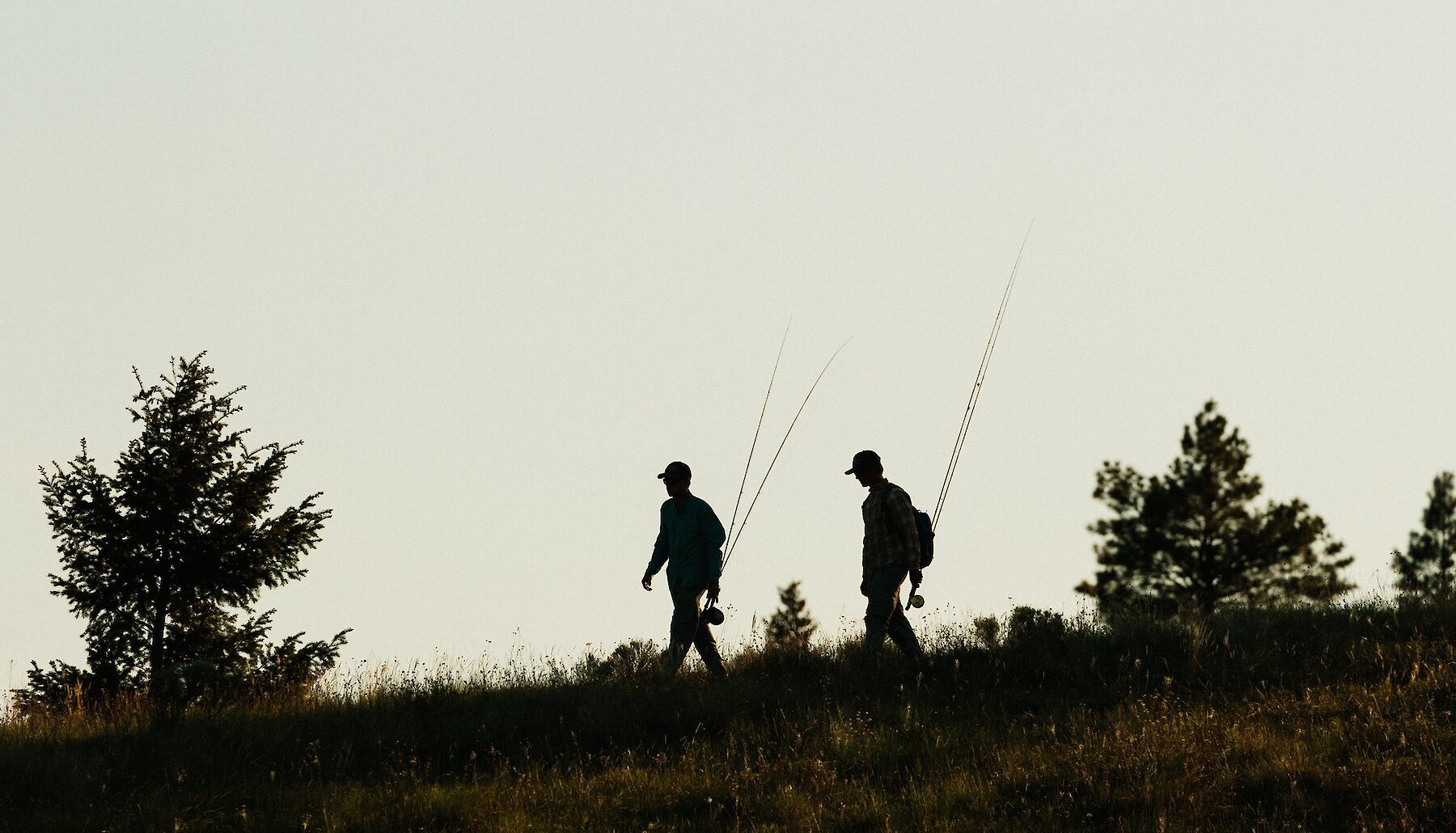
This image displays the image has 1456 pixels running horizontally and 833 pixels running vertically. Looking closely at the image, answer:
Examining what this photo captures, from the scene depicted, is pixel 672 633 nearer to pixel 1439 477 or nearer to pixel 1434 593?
pixel 1434 593

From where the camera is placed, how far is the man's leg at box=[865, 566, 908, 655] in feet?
35.9

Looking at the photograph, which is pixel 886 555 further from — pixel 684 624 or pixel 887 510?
pixel 684 624

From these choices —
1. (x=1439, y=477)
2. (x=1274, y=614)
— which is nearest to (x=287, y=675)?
(x=1274, y=614)

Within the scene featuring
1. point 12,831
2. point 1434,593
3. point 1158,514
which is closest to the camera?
point 12,831

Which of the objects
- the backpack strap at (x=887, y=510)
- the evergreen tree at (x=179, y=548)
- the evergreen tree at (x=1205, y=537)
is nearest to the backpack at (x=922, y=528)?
the backpack strap at (x=887, y=510)

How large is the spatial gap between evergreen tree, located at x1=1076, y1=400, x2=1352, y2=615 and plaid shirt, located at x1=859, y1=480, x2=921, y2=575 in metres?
21.0

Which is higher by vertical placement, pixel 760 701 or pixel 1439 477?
pixel 1439 477

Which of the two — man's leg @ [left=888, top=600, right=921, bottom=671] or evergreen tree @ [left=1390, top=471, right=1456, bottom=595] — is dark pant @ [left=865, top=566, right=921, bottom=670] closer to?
man's leg @ [left=888, top=600, right=921, bottom=671]

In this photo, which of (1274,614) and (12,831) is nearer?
(12,831)

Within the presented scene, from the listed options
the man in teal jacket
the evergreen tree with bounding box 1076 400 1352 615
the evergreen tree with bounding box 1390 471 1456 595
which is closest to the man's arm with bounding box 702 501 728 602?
the man in teal jacket

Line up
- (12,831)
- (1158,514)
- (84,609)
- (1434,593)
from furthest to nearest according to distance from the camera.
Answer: (1158,514) < (84,609) < (1434,593) < (12,831)

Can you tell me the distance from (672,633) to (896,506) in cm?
212

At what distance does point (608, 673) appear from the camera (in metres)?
11.8

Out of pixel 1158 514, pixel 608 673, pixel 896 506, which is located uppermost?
pixel 1158 514
